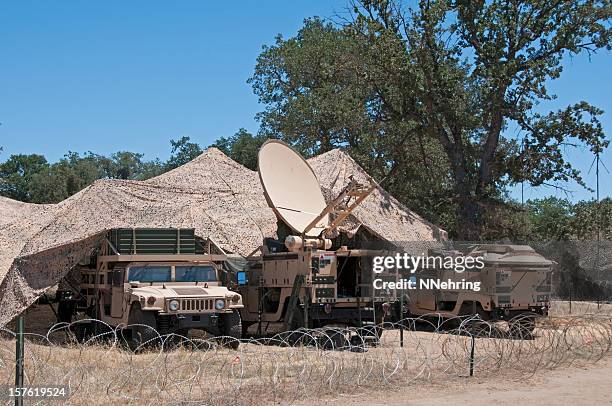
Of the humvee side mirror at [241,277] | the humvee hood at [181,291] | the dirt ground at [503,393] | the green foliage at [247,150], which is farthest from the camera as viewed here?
the green foliage at [247,150]

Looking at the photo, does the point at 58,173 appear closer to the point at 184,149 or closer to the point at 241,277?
the point at 184,149

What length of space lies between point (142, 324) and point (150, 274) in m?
1.72

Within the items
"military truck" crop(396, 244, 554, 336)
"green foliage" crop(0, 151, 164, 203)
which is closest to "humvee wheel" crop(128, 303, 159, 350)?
"military truck" crop(396, 244, 554, 336)

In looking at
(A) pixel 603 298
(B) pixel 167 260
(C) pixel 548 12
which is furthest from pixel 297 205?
(A) pixel 603 298

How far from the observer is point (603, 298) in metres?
33.2

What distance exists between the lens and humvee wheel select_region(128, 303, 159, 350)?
15922 mm

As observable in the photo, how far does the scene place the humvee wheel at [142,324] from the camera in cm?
1592

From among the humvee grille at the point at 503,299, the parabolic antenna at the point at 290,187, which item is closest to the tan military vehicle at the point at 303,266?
the parabolic antenna at the point at 290,187

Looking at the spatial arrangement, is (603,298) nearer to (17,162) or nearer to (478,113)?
(478,113)

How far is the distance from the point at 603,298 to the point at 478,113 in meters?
9.84

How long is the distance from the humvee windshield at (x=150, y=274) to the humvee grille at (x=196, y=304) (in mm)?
1346

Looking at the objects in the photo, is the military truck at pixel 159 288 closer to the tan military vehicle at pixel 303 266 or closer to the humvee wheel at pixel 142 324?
the humvee wheel at pixel 142 324

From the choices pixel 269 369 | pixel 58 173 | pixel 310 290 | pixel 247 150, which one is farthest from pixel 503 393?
pixel 58 173

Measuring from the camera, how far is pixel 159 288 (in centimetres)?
1683
